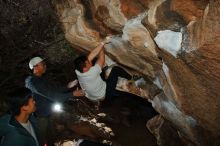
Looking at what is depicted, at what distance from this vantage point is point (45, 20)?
10.6 m

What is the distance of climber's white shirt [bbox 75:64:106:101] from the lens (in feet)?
19.2

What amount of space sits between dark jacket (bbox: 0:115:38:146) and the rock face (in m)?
2.17

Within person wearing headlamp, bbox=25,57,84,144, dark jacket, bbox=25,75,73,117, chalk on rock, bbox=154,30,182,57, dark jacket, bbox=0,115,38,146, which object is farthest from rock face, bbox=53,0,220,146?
dark jacket, bbox=0,115,38,146

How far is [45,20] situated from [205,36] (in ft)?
23.8

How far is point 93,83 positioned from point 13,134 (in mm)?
2310

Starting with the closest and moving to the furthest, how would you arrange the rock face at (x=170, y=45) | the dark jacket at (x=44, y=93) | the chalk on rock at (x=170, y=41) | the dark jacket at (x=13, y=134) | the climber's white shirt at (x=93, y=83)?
the dark jacket at (x=13, y=134) < the rock face at (x=170, y=45) < the chalk on rock at (x=170, y=41) < the dark jacket at (x=44, y=93) < the climber's white shirt at (x=93, y=83)

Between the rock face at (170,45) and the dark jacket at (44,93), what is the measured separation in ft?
5.22

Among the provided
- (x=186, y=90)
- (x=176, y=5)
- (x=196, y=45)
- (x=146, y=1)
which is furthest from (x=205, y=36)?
(x=146, y=1)

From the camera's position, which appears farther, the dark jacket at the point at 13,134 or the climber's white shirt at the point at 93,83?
the climber's white shirt at the point at 93,83

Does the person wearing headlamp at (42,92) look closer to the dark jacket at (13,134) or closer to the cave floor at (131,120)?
the dark jacket at (13,134)

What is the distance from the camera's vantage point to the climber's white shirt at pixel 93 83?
231 inches

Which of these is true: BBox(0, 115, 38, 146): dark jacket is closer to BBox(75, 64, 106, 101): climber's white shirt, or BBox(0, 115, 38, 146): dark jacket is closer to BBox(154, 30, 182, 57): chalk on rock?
BBox(75, 64, 106, 101): climber's white shirt

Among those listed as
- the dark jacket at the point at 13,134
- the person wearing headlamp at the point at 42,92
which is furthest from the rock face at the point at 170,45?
the dark jacket at the point at 13,134

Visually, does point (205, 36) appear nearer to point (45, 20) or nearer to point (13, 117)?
point (13, 117)
